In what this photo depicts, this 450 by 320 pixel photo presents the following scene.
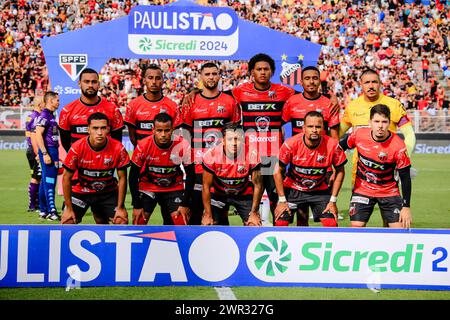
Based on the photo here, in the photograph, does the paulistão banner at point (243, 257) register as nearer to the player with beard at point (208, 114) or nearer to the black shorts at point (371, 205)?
the black shorts at point (371, 205)

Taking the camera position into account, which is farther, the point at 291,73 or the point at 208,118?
the point at 291,73

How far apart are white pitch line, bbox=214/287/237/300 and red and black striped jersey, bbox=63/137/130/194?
6.42 feet

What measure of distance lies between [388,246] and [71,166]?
3575mm

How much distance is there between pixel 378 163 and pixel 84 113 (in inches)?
144

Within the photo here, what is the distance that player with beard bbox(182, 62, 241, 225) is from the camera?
8680mm

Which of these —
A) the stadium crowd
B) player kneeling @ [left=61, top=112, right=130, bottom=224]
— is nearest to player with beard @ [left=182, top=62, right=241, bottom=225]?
player kneeling @ [left=61, top=112, right=130, bottom=224]

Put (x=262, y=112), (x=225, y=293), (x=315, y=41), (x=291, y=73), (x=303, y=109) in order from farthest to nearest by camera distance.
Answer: (x=315, y=41) < (x=291, y=73) < (x=262, y=112) < (x=303, y=109) < (x=225, y=293)

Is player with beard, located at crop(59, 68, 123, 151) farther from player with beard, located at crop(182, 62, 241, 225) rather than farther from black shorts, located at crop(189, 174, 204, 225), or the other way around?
black shorts, located at crop(189, 174, 204, 225)

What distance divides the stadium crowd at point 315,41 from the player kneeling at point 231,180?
19.2 m

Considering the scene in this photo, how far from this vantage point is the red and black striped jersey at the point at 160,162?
802 cm

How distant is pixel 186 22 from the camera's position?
11742 mm

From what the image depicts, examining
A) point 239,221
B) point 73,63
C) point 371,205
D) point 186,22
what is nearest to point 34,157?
point 73,63

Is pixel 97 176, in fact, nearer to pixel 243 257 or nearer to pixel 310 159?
pixel 243 257
